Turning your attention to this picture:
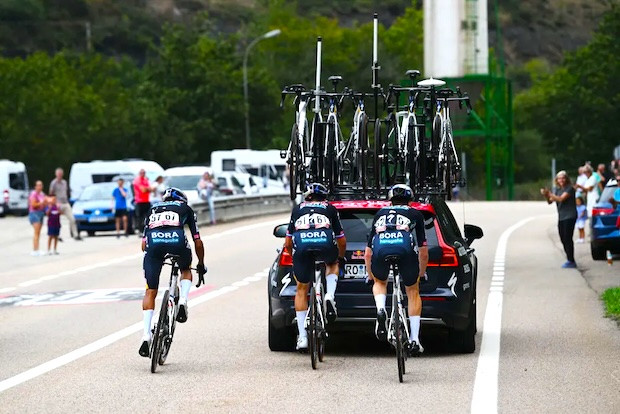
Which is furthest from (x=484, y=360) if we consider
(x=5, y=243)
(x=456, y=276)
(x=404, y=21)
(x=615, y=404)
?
(x=404, y=21)

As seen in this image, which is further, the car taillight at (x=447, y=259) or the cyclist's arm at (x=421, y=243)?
the car taillight at (x=447, y=259)

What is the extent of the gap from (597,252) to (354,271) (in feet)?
52.5

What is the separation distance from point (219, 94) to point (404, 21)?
50.1m

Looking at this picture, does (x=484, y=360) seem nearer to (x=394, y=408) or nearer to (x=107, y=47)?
(x=394, y=408)

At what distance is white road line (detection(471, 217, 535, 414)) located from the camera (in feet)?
37.1

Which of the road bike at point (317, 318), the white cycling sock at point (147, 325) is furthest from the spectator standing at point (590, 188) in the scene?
the white cycling sock at point (147, 325)

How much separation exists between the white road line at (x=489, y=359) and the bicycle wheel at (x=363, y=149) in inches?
77.6

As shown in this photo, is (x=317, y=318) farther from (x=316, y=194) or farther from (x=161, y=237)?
(x=161, y=237)

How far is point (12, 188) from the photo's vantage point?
6588 cm

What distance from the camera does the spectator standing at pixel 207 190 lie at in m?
45.3

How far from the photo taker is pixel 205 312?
19.7 metres

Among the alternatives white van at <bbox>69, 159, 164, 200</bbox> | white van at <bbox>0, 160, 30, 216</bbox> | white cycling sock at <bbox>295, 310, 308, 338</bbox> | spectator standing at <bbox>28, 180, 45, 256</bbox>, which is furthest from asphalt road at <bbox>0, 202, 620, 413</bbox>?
white van at <bbox>0, 160, 30, 216</bbox>

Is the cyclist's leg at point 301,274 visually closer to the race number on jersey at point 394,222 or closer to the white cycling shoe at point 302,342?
the white cycling shoe at point 302,342

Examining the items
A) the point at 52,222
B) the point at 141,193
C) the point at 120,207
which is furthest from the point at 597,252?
the point at 120,207
